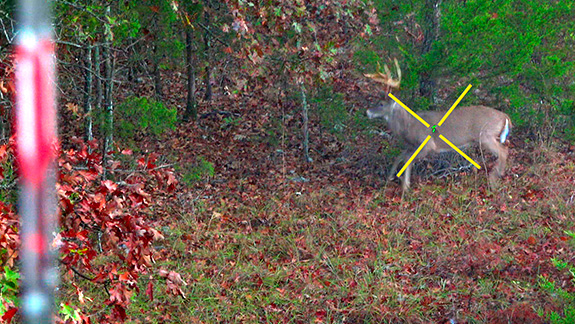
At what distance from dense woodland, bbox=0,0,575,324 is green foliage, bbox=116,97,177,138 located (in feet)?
0.12

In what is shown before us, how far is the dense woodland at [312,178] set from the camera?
5395 millimetres

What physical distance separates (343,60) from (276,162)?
2.75 meters

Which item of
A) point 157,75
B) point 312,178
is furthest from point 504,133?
point 157,75

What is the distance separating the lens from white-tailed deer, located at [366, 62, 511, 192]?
33.1 feet

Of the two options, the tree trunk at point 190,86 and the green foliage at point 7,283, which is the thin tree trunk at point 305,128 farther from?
the green foliage at point 7,283

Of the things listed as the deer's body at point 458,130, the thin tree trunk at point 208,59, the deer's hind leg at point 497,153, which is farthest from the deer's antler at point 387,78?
the thin tree trunk at point 208,59

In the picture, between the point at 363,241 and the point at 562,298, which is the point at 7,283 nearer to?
the point at 562,298

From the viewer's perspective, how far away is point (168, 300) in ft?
22.0

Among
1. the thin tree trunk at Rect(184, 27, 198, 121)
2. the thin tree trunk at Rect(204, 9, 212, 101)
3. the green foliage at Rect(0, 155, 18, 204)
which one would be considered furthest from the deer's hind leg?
the green foliage at Rect(0, 155, 18, 204)

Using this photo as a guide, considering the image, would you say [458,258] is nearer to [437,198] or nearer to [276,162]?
[437,198]

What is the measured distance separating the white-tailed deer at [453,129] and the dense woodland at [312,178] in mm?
285

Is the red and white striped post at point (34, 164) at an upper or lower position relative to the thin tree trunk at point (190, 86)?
upper

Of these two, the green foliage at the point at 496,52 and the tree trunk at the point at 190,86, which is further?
the tree trunk at the point at 190,86

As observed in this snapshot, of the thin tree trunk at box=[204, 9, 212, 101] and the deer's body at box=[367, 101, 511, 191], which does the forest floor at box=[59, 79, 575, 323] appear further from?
the thin tree trunk at box=[204, 9, 212, 101]
